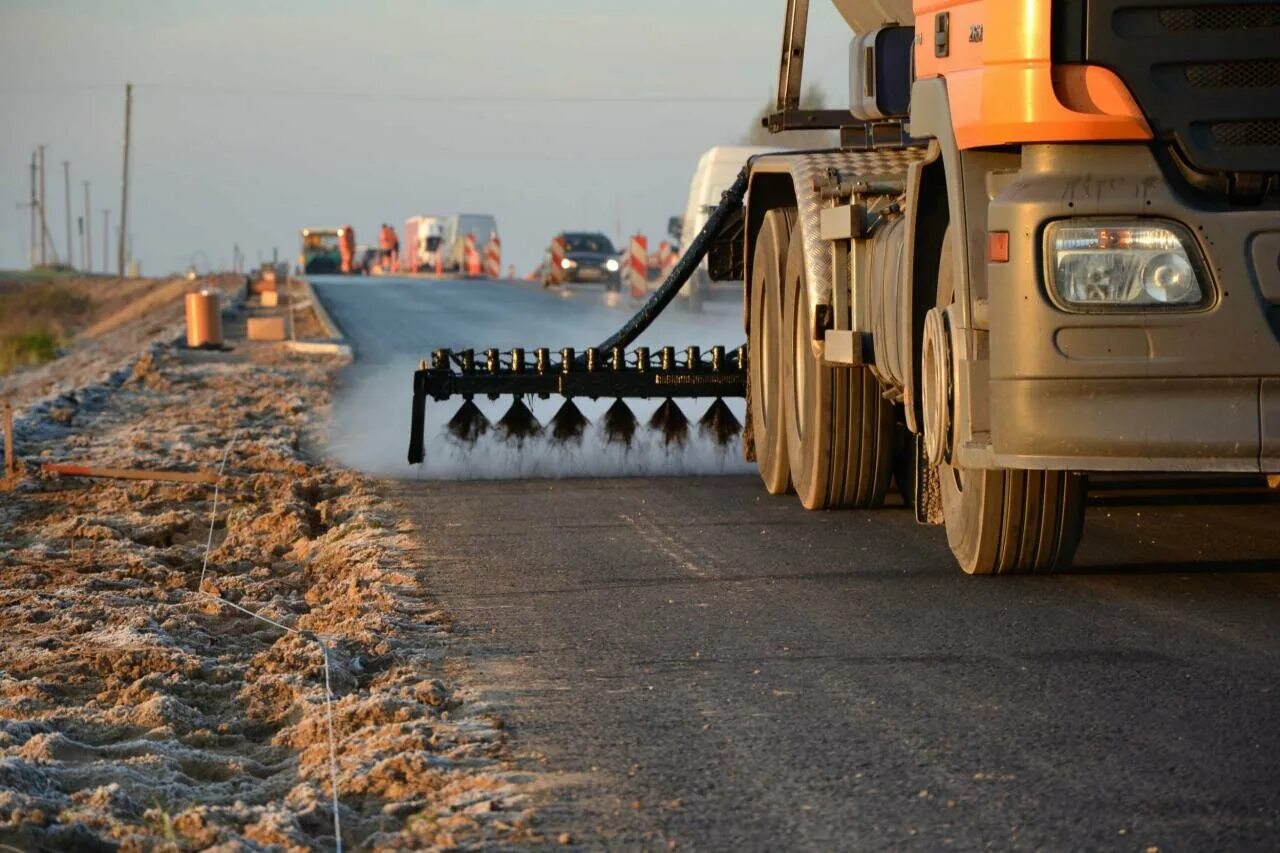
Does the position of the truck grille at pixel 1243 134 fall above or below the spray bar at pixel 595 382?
above

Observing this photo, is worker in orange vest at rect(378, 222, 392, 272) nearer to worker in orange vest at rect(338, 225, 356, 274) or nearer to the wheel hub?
worker in orange vest at rect(338, 225, 356, 274)

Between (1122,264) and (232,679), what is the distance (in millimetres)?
3227

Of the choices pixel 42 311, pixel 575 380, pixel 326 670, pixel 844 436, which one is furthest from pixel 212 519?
pixel 42 311

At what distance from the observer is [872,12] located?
10.4 metres

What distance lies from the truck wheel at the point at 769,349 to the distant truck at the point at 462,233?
69.3 metres

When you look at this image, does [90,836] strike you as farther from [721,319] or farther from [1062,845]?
[721,319]

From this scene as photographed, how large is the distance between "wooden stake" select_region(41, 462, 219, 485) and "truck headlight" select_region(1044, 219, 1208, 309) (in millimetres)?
6391

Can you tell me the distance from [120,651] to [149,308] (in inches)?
1879

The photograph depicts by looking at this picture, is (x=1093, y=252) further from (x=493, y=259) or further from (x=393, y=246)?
(x=393, y=246)

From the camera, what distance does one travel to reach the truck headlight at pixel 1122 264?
6828mm

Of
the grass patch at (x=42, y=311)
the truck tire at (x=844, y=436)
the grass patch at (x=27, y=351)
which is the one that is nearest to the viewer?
the truck tire at (x=844, y=436)

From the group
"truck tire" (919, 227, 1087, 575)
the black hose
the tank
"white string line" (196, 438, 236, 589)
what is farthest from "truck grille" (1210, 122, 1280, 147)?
the black hose

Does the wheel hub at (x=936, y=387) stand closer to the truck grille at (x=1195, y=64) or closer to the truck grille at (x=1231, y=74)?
the truck grille at (x=1195, y=64)

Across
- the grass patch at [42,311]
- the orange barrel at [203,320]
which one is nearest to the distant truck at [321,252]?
the grass patch at [42,311]
